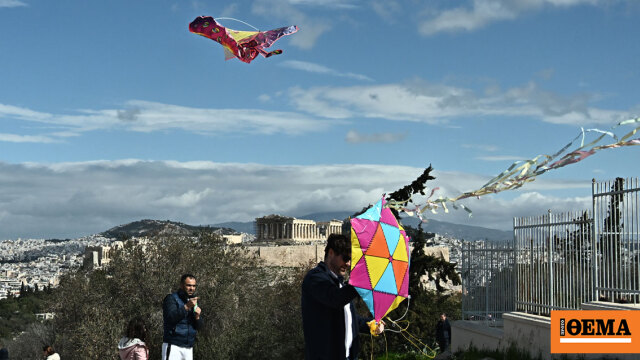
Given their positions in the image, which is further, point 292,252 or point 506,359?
point 292,252

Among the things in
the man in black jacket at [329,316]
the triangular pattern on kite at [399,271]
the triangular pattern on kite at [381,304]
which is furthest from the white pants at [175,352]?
the triangular pattern on kite at [399,271]

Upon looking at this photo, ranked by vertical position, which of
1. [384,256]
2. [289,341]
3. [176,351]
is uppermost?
[384,256]

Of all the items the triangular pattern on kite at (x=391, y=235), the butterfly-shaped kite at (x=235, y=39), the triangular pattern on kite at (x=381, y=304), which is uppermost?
the butterfly-shaped kite at (x=235, y=39)

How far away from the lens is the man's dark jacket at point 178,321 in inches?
324

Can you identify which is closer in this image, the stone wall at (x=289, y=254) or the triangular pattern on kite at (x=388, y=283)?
the triangular pattern on kite at (x=388, y=283)

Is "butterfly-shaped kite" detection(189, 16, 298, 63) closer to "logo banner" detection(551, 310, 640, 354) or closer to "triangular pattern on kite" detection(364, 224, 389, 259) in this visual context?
"logo banner" detection(551, 310, 640, 354)

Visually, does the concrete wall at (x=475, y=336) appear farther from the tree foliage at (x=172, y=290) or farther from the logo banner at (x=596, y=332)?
the tree foliage at (x=172, y=290)

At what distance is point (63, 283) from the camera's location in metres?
34.7

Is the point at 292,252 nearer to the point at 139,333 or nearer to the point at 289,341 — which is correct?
the point at 289,341

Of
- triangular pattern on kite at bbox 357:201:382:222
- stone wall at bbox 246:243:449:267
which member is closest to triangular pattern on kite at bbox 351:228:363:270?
triangular pattern on kite at bbox 357:201:382:222

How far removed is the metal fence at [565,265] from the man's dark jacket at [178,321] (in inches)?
233

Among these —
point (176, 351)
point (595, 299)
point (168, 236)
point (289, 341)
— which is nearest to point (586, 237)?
point (595, 299)

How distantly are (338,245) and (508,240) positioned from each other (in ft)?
35.6

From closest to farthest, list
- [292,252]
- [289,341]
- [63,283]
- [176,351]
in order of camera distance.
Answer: [176,351] → [289,341] → [63,283] → [292,252]
